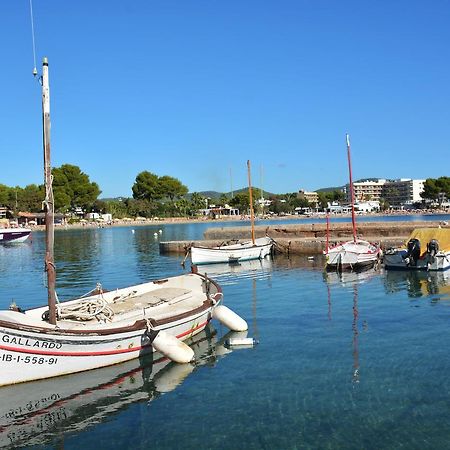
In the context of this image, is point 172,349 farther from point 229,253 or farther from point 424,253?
point 229,253

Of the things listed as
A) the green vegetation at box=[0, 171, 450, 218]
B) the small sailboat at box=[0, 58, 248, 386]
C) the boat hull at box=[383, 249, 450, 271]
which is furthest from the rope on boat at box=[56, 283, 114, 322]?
the green vegetation at box=[0, 171, 450, 218]

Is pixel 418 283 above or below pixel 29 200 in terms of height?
below

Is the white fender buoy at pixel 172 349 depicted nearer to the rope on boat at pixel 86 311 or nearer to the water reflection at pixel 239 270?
the rope on boat at pixel 86 311

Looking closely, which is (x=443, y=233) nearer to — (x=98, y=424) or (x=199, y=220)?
(x=98, y=424)

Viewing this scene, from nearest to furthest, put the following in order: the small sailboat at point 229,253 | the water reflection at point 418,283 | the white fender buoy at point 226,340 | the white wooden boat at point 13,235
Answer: the white fender buoy at point 226,340
the water reflection at point 418,283
the small sailboat at point 229,253
the white wooden boat at point 13,235

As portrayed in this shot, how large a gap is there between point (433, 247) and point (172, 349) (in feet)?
76.3

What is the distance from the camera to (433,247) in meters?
33.0

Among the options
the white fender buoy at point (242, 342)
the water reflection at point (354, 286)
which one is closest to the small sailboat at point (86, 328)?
the white fender buoy at point (242, 342)

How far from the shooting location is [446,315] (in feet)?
66.6

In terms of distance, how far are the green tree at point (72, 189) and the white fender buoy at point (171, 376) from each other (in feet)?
Result: 464

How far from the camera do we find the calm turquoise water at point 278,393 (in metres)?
10.4

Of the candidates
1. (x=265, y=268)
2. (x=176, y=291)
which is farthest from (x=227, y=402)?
(x=265, y=268)

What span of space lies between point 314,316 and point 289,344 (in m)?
4.40

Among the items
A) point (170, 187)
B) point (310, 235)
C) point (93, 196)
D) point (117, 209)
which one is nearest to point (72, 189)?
point (93, 196)
